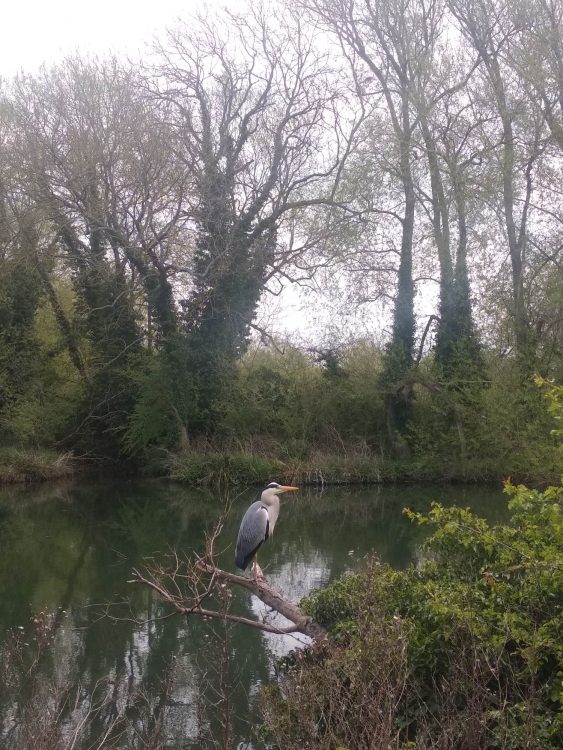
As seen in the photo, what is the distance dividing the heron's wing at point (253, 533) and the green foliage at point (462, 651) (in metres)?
2.03

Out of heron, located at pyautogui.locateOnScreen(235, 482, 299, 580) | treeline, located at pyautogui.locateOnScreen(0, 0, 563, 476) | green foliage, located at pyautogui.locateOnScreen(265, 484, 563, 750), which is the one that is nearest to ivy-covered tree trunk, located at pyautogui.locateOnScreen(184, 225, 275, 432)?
treeline, located at pyautogui.locateOnScreen(0, 0, 563, 476)

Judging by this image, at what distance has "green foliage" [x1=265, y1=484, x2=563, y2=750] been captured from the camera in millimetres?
4355

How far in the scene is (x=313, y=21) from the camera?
87.8 ft

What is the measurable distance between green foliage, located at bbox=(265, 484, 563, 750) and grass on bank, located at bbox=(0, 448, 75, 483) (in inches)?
758

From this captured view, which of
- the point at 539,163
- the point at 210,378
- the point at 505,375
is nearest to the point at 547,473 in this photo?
the point at 505,375

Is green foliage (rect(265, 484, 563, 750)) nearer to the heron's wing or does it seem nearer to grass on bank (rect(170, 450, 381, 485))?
the heron's wing

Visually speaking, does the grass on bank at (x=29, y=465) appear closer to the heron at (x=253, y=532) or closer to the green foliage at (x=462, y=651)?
the heron at (x=253, y=532)

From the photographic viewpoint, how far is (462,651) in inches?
178

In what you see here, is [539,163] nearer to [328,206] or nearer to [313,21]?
[328,206]

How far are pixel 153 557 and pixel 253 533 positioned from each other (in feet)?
18.2

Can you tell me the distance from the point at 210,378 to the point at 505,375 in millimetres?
8816

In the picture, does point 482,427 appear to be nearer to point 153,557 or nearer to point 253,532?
point 153,557

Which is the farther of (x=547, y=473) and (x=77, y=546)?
(x=547, y=473)

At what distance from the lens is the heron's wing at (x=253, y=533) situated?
8242mm
